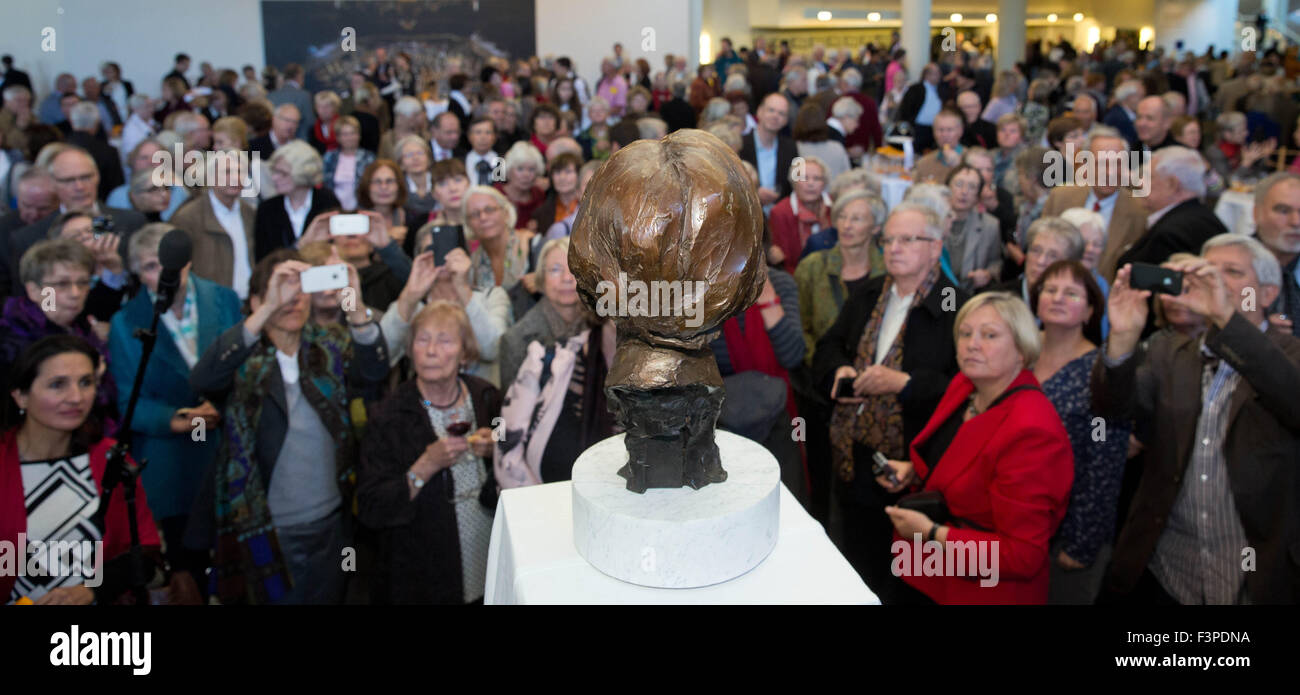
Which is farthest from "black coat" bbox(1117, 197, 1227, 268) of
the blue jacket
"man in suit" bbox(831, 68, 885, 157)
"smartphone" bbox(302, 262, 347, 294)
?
the blue jacket

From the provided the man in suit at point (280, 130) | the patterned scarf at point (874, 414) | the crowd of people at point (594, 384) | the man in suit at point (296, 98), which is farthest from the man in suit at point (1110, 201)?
the man in suit at point (296, 98)

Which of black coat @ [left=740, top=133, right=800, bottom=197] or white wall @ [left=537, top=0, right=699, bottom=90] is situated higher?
white wall @ [left=537, top=0, right=699, bottom=90]

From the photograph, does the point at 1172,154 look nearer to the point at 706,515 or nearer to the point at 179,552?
the point at 706,515

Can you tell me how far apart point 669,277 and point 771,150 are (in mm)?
4573

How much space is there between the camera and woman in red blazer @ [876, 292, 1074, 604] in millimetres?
2549

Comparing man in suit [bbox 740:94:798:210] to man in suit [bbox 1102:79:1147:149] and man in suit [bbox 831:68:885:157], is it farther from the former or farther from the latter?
man in suit [bbox 1102:79:1147:149]

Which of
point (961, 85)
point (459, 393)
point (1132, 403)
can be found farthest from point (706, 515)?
point (961, 85)

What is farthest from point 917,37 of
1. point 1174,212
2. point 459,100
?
point 1174,212

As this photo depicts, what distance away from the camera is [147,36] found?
1528 centimetres

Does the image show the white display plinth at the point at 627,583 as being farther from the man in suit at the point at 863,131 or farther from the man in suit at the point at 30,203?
the man in suit at the point at 863,131

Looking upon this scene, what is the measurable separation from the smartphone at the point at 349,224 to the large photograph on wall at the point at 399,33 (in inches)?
529

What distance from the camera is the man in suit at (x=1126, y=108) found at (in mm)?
8375

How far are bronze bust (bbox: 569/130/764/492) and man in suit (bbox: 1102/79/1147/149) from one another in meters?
7.74

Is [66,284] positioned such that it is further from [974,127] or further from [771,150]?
[974,127]
